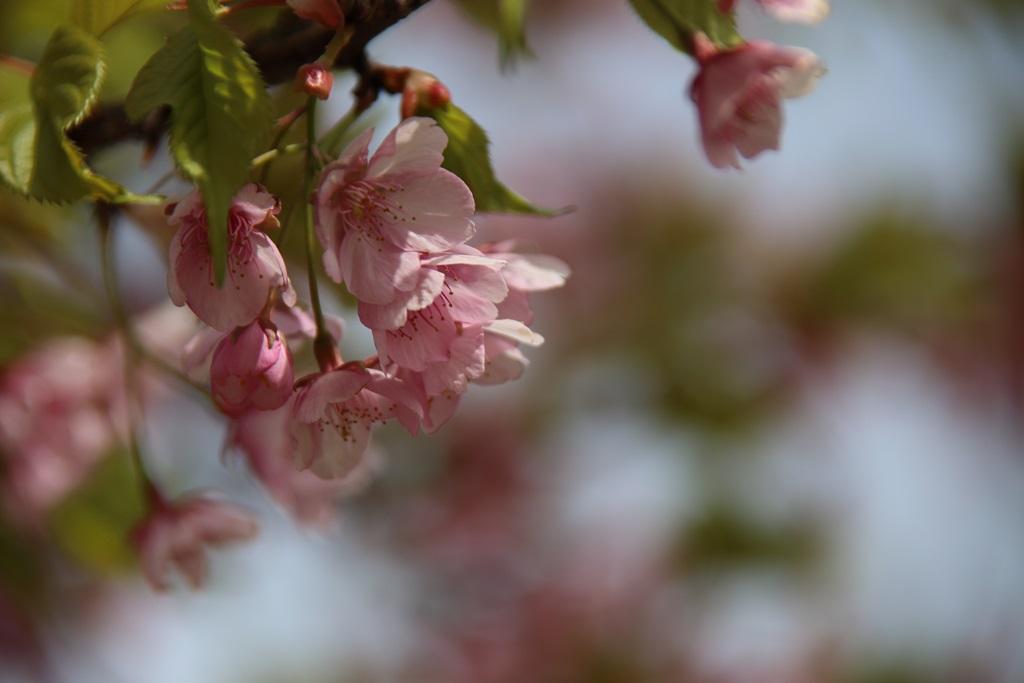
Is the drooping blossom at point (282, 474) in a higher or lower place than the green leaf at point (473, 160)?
lower

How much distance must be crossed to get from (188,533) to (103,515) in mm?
436

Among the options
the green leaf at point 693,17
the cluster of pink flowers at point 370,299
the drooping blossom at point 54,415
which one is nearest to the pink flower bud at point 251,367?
the cluster of pink flowers at point 370,299

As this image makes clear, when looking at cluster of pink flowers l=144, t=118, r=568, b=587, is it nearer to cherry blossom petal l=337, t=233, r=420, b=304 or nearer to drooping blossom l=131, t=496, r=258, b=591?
Answer: cherry blossom petal l=337, t=233, r=420, b=304

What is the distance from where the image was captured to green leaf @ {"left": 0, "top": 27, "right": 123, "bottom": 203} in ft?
2.18

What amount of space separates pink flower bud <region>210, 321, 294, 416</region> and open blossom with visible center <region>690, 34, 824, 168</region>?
374mm

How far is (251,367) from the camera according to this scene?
73cm

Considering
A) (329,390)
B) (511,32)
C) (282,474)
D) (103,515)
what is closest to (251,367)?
(329,390)

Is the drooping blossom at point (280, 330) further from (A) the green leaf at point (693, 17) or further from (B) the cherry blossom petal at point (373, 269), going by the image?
(A) the green leaf at point (693, 17)

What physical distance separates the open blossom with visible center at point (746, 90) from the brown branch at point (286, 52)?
249mm

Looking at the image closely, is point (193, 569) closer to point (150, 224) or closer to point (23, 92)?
point (150, 224)

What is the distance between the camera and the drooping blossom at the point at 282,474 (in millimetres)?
1074

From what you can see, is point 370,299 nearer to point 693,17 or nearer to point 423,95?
point 423,95

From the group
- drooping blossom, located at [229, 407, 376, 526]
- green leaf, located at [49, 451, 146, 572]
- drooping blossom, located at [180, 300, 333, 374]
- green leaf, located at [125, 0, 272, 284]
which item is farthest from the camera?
green leaf, located at [49, 451, 146, 572]

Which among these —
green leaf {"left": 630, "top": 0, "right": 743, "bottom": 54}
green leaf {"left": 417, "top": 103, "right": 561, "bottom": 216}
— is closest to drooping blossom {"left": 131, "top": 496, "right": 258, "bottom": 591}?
green leaf {"left": 417, "top": 103, "right": 561, "bottom": 216}
